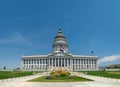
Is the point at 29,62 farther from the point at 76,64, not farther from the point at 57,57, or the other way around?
the point at 76,64

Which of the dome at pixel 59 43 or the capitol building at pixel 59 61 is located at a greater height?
the dome at pixel 59 43

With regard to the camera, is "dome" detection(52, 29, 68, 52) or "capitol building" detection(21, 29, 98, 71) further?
"dome" detection(52, 29, 68, 52)

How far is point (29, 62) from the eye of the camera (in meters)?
183

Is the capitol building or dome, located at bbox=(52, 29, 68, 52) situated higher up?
dome, located at bbox=(52, 29, 68, 52)

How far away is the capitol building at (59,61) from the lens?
575 ft

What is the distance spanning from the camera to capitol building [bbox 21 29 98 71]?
17525cm

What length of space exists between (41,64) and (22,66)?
15599 mm

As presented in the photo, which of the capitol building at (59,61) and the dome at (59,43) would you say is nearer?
the capitol building at (59,61)

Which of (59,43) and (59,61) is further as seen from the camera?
(59,43)

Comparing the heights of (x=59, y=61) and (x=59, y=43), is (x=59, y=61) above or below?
below

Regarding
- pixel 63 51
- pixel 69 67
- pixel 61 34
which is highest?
pixel 61 34

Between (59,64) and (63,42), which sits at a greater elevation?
(63,42)

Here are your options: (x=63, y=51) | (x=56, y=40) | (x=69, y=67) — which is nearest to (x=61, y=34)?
(x=56, y=40)

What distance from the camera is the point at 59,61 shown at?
6905 inches
